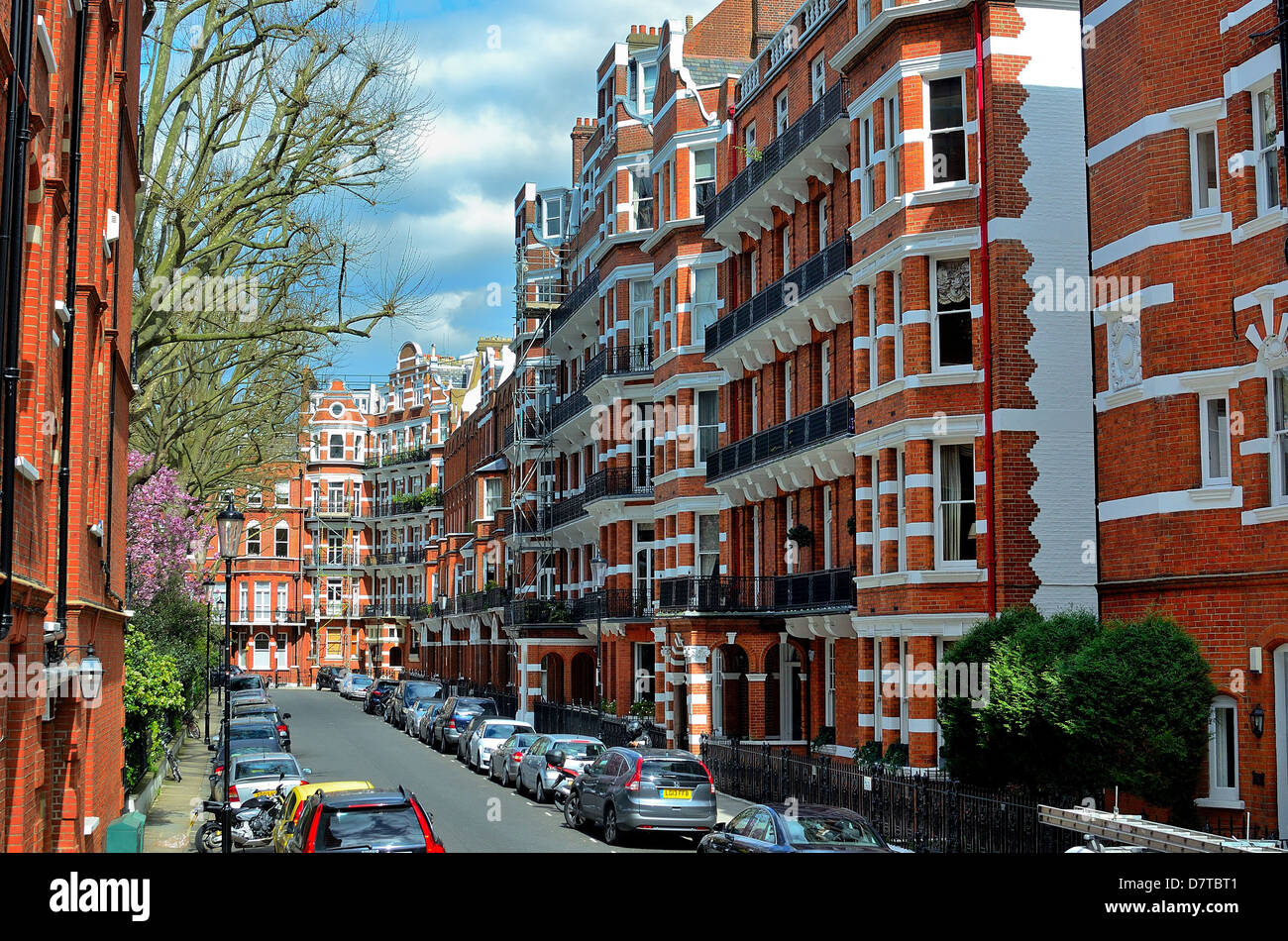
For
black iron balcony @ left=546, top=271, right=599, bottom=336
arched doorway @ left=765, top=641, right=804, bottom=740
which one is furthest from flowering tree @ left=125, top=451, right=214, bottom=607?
black iron balcony @ left=546, top=271, right=599, bottom=336

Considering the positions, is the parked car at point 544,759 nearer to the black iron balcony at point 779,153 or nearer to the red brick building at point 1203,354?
the red brick building at point 1203,354

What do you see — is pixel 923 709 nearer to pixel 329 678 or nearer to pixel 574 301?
pixel 574 301

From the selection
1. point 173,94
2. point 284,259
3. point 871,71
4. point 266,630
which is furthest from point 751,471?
point 266,630

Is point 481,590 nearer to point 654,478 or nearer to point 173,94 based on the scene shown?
point 654,478

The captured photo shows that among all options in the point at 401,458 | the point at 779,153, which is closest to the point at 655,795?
the point at 779,153

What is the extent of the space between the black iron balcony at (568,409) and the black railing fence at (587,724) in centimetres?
1122

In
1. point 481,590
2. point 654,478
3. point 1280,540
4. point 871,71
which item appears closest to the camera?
point 1280,540

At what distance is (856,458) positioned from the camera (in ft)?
89.4

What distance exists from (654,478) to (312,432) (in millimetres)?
70984

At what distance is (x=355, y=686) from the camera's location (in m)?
76.9

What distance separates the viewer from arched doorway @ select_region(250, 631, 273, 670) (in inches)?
4085

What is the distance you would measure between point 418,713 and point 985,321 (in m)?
32.2

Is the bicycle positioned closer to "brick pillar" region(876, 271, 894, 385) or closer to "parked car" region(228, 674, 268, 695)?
"brick pillar" region(876, 271, 894, 385)

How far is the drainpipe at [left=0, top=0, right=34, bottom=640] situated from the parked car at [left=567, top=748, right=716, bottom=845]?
14.0 metres
